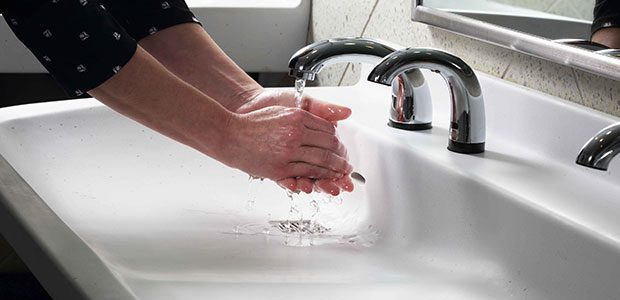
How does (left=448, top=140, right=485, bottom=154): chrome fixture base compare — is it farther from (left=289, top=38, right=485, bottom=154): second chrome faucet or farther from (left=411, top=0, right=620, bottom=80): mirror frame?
(left=411, top=0, right=620, bottom=80): mirror frame

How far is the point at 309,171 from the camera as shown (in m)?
1.05

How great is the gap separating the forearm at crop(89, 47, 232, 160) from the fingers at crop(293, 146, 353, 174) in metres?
0.08

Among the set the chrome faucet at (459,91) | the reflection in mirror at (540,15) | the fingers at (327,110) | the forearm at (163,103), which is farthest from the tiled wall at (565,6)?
the forearm at (163,103)

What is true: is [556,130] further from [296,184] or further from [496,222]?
[296,184]

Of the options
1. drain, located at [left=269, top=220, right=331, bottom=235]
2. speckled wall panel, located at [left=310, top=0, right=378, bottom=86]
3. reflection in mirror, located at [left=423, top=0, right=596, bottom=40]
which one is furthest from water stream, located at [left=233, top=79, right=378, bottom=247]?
speckled wall panel, located at [left=310, top=0, right=378, bottom=86]

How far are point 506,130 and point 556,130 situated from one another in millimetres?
87

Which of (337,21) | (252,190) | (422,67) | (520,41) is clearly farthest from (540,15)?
(337,21)

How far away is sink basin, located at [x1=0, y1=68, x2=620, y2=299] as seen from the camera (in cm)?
87

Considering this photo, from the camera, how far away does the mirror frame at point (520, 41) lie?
96 cm

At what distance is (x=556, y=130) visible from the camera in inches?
41.3

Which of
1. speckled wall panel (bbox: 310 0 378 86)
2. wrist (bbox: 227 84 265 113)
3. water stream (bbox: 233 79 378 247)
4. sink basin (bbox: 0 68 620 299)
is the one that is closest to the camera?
sink basin (bbox: 0 68 620 299)

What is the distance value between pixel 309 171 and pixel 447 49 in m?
0.29

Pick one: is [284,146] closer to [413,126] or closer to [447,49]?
[413,126]

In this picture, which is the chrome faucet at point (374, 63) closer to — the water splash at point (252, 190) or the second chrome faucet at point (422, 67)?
the second chrome faucet at point (422, 67)
